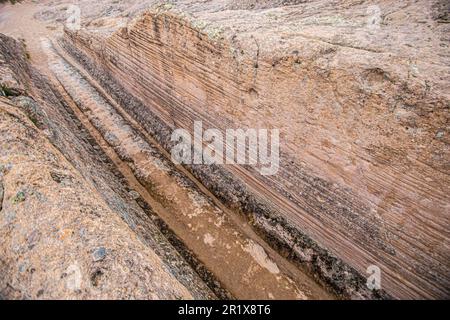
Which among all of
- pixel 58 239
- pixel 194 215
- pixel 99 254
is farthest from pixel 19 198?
pixel 194 215

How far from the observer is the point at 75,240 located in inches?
92.7

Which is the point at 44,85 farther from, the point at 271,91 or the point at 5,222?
the point at 271,91

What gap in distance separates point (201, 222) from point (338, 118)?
2.87m

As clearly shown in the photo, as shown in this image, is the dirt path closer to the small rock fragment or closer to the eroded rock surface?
the eroded rock surface

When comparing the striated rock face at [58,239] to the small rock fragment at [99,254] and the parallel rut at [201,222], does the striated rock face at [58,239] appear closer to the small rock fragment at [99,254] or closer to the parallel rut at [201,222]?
the small rock fragment at [99,254]

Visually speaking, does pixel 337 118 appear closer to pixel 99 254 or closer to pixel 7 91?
pixel 99 254

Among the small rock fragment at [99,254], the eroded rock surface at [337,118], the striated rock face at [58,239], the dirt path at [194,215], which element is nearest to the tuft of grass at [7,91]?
the striated rock face at [58,239]

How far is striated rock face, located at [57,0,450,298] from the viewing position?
8.46ft

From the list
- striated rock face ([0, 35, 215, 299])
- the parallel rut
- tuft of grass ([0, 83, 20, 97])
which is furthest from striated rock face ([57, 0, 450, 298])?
tuft of grass ([0, 83, 20, 97])

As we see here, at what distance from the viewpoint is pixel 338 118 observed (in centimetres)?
302

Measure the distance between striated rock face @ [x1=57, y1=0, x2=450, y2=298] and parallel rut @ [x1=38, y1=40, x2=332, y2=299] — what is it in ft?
0.96

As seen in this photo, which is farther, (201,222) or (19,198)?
(201,222)

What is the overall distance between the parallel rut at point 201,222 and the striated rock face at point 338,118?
0.96ft

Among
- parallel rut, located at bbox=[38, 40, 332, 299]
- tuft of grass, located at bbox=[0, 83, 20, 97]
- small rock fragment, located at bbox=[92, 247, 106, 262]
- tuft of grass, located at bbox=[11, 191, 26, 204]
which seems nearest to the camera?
small rock fragment, located at bbox=[92, 247, 106, 262]
